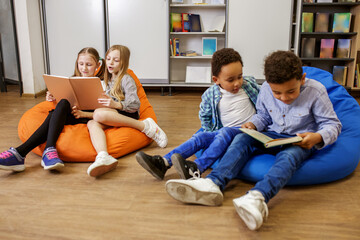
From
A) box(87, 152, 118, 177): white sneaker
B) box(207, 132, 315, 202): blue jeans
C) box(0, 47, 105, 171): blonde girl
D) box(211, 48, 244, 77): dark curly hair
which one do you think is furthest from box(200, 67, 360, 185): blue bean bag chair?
box(0, 47, 105, 171): blonde girl

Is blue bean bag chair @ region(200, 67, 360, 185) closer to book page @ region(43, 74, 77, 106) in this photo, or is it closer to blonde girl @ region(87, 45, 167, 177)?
blonde girl @ region(87, 45, 167, 177)

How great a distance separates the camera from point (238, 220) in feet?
4.40

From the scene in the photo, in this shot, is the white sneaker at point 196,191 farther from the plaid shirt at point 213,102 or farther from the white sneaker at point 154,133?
the white sneaker at point 154,133

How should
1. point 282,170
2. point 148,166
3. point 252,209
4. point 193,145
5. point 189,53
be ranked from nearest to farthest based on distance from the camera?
point 252,209 < point 282,170 < point 148,166 < point 193,145 < point 189,53

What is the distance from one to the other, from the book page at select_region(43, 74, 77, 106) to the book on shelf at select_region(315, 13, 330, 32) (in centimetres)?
330

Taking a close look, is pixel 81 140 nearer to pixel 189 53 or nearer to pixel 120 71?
pixel 120 71

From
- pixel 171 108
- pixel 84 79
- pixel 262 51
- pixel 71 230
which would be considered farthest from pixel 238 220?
pixel 262 51

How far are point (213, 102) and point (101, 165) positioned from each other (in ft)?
2.29

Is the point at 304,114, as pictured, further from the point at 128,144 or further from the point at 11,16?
the point at 11,16

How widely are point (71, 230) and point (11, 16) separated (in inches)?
151

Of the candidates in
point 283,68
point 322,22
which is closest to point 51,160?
point 283,68

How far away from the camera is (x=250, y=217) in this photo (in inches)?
48.3

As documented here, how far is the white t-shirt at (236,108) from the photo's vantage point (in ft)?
6.29

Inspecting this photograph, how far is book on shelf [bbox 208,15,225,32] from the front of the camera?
4340mm
